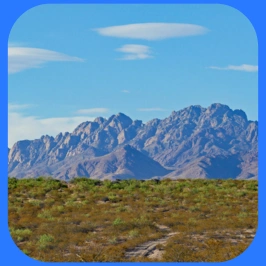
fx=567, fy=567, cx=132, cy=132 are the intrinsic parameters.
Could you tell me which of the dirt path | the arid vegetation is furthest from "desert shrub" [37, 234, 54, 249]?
the dirt path

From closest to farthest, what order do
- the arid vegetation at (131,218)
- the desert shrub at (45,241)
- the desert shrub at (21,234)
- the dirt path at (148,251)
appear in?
the dirt path at (148,251)
the arid vegetation at (131,218)
the desert shrub at (45,241)
the desert shrub at (21,234)

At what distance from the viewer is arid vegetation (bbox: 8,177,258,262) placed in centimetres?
2017

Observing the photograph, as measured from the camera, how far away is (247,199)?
33.5m

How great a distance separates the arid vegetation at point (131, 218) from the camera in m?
20.2

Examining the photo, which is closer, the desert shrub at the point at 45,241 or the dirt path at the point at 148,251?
the dirt path at the point at 148,251

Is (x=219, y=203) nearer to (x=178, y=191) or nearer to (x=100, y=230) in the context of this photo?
(x=178, y=191)

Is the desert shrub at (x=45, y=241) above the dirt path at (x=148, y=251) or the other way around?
above

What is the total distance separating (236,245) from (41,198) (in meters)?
15.0

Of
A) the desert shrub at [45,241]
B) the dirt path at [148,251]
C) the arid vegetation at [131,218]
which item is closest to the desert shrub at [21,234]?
the arid vegetation at [131,218]

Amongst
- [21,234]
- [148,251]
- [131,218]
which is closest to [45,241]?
[21,234]

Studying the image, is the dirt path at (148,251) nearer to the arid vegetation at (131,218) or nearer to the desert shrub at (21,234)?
the arid vegetation at (131,218)

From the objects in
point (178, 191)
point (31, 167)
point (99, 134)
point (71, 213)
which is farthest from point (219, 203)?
point (99, 134)

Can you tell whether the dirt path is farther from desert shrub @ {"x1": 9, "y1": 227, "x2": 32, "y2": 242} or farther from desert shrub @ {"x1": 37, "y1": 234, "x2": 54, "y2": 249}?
desert shrub @ {"x1": 9, "y1": 227, "x2": 32, "y2": 242}

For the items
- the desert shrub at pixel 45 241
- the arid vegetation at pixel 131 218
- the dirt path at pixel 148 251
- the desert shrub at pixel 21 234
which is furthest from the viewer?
the desert shrub at pixel 21 234
